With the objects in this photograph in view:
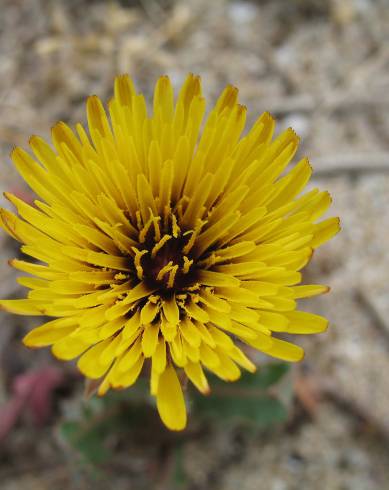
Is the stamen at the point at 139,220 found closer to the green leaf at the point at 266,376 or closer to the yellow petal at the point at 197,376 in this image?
the yellow petal at the point at 197,376

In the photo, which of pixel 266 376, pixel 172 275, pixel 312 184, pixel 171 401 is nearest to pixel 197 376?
pixel 171 401

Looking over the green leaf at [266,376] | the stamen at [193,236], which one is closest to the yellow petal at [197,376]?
the stamen at [193,236]

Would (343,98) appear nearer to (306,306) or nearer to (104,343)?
(306,306)

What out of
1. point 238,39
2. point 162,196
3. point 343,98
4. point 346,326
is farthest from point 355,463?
point 238,39

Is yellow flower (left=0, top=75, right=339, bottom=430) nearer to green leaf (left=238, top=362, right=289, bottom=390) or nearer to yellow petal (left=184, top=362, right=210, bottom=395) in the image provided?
yellow petal (left=184, top=362, right=210, bottom=395)

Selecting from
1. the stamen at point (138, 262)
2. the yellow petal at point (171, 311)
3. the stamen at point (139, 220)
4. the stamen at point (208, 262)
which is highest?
the stamen at point (139, 220)

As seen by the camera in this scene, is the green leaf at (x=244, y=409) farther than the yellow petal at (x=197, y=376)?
Yes
